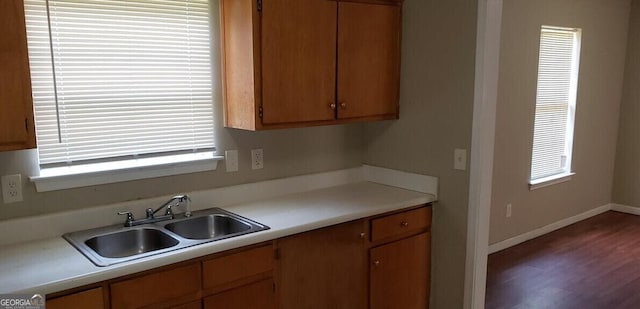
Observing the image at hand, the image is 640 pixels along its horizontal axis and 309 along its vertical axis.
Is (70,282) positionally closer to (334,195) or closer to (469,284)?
(334,195)

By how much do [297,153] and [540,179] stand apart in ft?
9.48

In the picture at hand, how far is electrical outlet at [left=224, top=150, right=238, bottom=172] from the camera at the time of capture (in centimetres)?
280

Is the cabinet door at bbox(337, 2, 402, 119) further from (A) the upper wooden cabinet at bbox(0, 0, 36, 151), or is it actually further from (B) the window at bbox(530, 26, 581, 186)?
(B) the window at bbox(530, 26, 581, 186)

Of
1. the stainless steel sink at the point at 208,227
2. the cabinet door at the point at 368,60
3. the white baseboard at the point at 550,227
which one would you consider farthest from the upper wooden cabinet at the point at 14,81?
the white baseboard at the point at 550,227

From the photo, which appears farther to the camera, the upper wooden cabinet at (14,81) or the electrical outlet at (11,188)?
the electrical outlet at (11,188)

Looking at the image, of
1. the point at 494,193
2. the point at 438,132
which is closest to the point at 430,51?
the point at 438,132

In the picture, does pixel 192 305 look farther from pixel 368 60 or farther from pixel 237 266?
pixel 368 60

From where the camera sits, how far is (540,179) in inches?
194

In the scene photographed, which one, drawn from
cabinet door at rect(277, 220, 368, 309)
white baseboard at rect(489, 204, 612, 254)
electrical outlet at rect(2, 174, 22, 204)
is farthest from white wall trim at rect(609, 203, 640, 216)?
electrical outlet at rect(2, 174, 22, 204)

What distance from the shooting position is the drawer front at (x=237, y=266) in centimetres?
213

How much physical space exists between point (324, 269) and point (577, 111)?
381cm

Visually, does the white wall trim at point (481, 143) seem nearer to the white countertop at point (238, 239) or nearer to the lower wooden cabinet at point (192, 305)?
the white countertop at point (238, 239)

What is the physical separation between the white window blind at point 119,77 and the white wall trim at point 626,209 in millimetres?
5115

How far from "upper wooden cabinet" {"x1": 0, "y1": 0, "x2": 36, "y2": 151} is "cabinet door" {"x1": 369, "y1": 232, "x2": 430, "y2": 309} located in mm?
1708
